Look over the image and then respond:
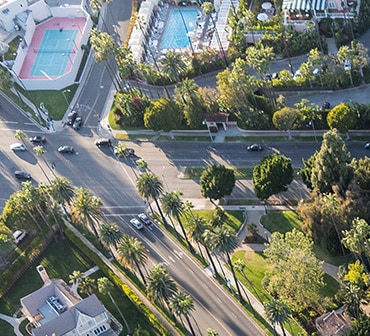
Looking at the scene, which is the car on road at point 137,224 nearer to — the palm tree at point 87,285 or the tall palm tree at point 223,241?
the palm tree at point 87,285

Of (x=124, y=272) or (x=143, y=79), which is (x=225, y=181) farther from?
(x=143, y=79)

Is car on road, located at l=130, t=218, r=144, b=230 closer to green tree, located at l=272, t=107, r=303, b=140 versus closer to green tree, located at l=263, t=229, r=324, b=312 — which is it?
green tree, located at l=263, t=229, r=324, b=312

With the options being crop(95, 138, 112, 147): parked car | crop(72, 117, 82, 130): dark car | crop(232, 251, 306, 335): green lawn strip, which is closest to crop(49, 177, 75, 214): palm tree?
crop(95, 138, 112, 147): parked car

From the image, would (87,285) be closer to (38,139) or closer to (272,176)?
(272,176)

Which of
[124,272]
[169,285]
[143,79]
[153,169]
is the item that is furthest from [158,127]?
[169,285]

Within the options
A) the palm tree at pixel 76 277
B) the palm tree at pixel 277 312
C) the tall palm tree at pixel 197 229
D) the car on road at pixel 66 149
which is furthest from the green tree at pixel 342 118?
the palm tree at pixel 76 277

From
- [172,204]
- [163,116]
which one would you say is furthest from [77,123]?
[172,204]

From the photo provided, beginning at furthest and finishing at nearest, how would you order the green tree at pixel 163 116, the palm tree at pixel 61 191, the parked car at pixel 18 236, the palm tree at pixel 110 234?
the green tree at pixel 163 116, the parked car at pixel 18 236, the palm tree at pixel 61 191, the palm tree at pixel 110 234
